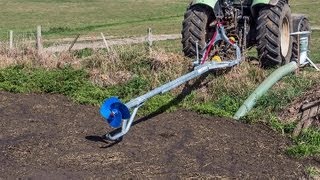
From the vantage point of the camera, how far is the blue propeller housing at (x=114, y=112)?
8.19m

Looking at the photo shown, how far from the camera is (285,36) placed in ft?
43.7

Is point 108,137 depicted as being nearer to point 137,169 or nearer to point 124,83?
point 137,169

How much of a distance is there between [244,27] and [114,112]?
4.88 meters

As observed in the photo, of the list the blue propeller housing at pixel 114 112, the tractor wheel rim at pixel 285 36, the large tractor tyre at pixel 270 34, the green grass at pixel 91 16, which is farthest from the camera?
the green grass at pixel 91 16

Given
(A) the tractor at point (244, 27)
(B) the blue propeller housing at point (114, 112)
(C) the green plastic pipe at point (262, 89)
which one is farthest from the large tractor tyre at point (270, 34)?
(B) the blue propeller housing at point (114, 112)

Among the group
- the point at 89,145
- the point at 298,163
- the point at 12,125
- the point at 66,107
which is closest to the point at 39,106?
the point at 66,107

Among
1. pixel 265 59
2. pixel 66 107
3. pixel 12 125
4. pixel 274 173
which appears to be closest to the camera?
pixel 274 173

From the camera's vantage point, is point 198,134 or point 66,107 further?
point 66,107

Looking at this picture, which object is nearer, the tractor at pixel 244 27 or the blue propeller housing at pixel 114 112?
the blue propeller housing at pixel 114 112

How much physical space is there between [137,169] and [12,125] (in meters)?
Result: 3.08

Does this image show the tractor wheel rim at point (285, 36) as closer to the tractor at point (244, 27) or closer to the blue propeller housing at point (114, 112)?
the tractor at point (244, 27)

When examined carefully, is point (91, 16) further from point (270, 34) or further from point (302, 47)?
point (270, 34)

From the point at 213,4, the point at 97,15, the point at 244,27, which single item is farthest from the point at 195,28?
the point at 97,15

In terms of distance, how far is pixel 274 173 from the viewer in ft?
23.8
